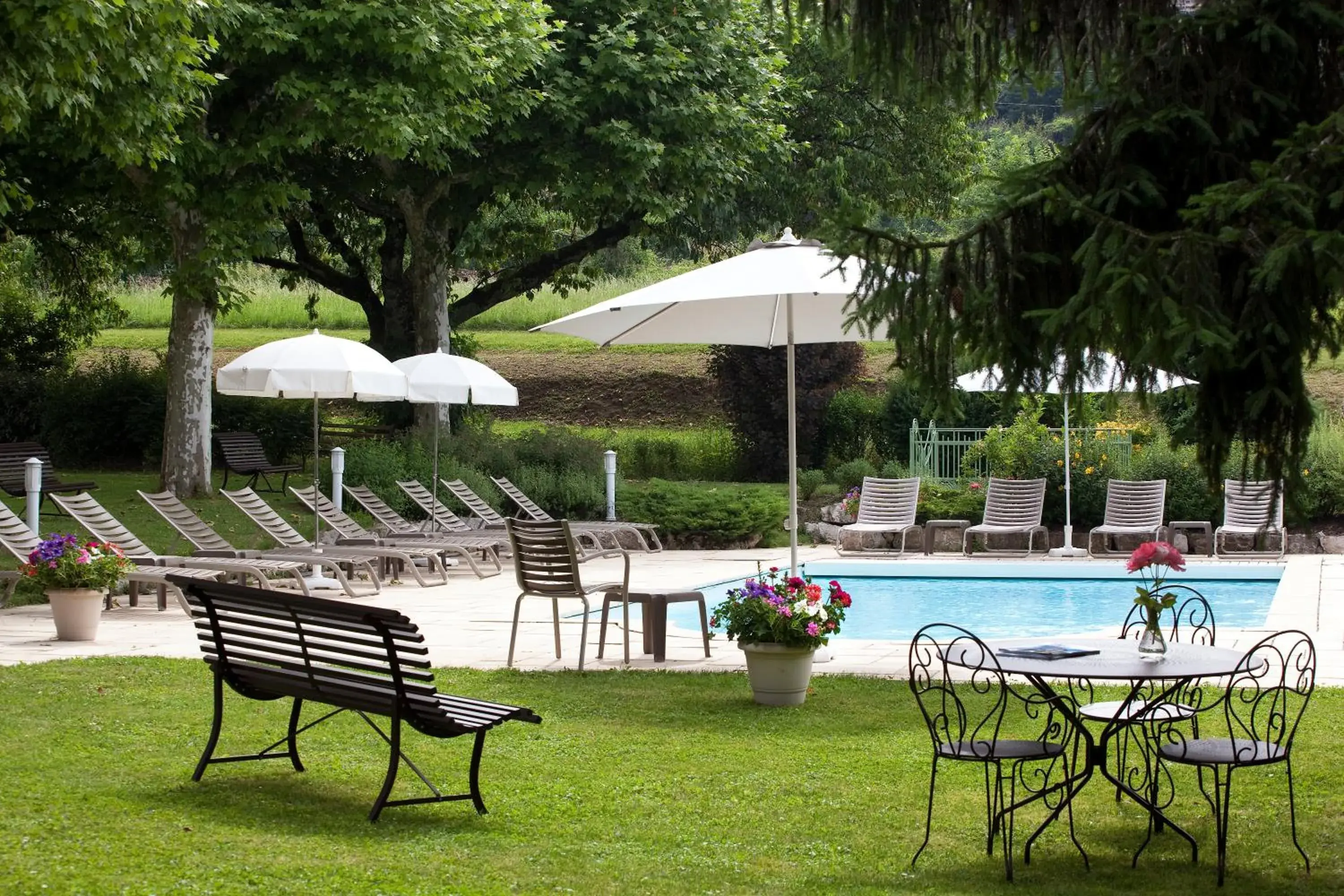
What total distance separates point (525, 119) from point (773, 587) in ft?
43.7

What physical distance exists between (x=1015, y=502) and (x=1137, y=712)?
13.0 metres

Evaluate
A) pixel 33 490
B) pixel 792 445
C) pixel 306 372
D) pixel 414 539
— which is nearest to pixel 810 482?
pixel 414 539

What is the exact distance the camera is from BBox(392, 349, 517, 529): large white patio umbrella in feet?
52.7

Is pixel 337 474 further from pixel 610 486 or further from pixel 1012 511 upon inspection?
pixel 1012 511

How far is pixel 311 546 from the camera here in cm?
1441

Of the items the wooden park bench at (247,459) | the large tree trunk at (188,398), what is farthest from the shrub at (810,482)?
the large tree trunk at (188,398)

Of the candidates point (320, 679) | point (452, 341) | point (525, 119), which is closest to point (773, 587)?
point (320, 679)

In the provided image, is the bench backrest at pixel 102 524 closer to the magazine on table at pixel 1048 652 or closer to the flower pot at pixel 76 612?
the flower pot at pixel 76 612

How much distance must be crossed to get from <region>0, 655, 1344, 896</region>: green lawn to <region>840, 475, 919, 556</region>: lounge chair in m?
10.1

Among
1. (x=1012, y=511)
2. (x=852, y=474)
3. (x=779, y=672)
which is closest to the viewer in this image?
(x=779, y=672)

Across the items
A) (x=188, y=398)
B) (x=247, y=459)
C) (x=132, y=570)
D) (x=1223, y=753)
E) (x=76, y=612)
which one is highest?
(x=188, y=398)

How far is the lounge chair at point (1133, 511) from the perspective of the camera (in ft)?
58.1

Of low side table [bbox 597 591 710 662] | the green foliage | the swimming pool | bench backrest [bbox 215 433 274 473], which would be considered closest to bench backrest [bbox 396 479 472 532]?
the green foliage

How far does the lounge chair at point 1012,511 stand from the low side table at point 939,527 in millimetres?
243
